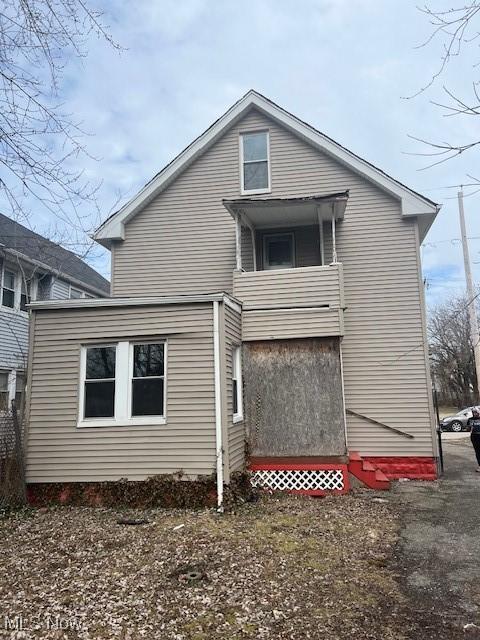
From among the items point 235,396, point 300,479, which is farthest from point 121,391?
point 300,479

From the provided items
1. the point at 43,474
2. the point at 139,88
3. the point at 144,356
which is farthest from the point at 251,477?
the point at 139,88

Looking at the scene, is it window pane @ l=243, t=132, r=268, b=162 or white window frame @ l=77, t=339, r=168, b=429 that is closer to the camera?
white window frame @ l=77, t=339, r=168, b=429

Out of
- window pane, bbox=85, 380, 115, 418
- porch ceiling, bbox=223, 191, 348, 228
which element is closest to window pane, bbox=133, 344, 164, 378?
window pane, bbox=85, 380, 115, 418

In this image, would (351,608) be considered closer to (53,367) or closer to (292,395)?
(292,395)

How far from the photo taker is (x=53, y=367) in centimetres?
962

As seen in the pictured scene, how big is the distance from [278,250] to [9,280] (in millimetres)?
10401

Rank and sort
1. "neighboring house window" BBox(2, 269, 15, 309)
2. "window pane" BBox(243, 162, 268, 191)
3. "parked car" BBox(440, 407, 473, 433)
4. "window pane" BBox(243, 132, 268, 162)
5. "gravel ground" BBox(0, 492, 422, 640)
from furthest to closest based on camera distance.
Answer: "parked car" BBox(440, 407, 473, 433), "neighboring house window" BBox(2, 269, 15, 309), "window pane" BBox(243, 132, 268, 162), "window pane" BBox(243, 162, 268, 191), "gravel ground" BBox(0, 492, 422, 640)

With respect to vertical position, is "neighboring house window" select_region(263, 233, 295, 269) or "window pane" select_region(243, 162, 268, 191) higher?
"window pane" select_region(243, 162, 268, 191)

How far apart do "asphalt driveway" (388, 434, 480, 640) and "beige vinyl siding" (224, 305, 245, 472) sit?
9.80ft

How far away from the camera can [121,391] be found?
9367 mm

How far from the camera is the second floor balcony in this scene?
35.3 feet

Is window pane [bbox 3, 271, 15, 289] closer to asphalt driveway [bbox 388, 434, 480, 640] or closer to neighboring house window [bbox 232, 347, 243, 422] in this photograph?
neighboring house window [bbox 232, 347, 243, 422]

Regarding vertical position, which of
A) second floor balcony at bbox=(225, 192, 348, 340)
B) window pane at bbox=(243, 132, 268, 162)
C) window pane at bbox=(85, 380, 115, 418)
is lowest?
window pane at bbox=(85, 380, 115, 418)

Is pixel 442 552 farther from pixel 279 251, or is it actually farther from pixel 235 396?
pixel 279 251
